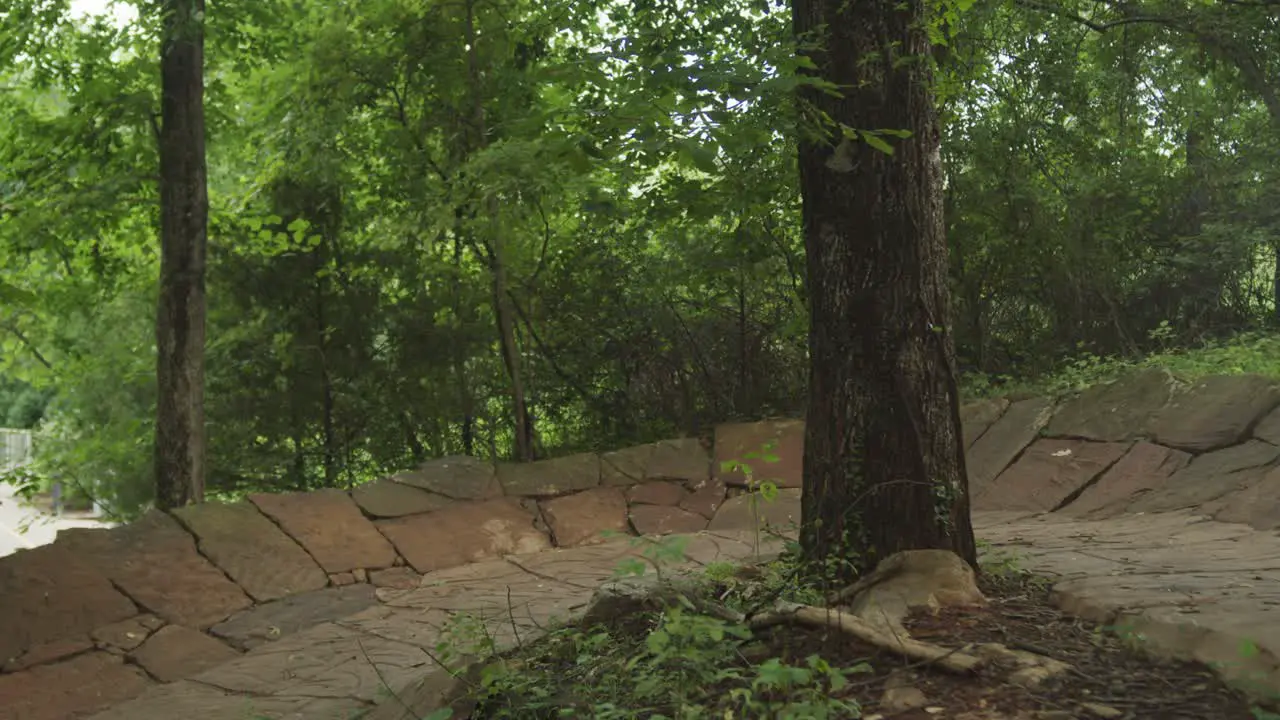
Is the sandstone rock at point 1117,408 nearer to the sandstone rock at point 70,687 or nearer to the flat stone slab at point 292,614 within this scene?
the flat stone slab at point 292,614

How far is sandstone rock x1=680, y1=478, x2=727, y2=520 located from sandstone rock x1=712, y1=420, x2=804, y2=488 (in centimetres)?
8

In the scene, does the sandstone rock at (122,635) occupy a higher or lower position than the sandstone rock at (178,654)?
higher

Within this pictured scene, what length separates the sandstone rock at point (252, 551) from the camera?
6559 mm

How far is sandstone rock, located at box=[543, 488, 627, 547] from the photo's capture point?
7.80 meters

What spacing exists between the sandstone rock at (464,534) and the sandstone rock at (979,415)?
3.36 m

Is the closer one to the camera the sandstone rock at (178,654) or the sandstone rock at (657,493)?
the sandstone rock at (178,654)

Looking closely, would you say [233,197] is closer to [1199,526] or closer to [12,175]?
[12,175]

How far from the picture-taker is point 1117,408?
7621 mm

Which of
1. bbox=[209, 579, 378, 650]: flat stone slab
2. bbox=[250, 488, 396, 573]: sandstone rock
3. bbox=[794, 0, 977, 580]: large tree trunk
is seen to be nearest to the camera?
bbox=[794, 0, 977, 580]: large tree trunk

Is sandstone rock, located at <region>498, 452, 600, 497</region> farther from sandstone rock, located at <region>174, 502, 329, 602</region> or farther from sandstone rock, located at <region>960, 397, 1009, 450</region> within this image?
sandstone rock, located at <region>960, 397, 1009, 450</region>

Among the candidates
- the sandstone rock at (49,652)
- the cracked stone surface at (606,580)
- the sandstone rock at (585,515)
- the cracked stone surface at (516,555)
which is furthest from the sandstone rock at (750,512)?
the sandstone rock at (49,652)

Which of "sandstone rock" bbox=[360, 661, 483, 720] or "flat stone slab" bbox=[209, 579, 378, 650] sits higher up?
"sandstone rock" bbox=[360, 661, 483, 720]

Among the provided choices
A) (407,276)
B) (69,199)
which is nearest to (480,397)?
(407,276)

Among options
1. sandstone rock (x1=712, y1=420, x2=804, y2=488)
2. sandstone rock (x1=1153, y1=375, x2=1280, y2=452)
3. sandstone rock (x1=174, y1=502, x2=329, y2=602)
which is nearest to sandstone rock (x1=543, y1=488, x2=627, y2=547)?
sandstone rock (x1=712, y1=420, x2=804, y2=488)
